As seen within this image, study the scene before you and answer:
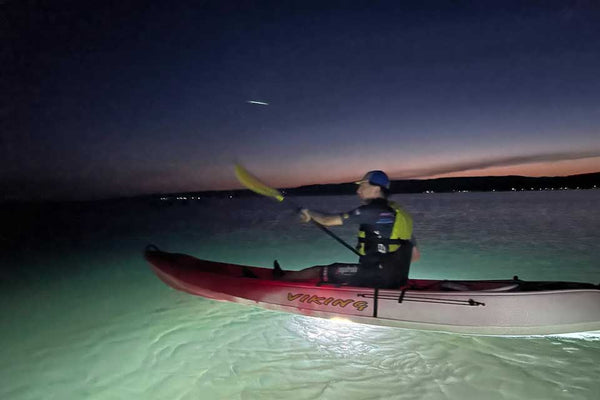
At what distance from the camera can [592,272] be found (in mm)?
10719

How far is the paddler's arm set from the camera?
4984mm

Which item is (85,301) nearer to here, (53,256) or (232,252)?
(232,252)

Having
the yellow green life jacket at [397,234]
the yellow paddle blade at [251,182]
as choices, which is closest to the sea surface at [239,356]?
the yellow paddle blade at [251,182]

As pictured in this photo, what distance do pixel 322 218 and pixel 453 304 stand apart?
195 cm

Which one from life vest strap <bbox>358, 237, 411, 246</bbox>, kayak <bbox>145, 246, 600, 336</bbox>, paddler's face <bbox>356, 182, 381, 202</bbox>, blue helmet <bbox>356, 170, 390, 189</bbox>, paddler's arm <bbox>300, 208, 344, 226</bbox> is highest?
blue helmet <bbox>356, 170, 390, 189</bbox>

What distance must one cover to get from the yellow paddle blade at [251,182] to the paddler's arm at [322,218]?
1500 mm

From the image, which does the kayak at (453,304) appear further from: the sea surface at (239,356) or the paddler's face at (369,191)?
the paddler's face at (369,191)

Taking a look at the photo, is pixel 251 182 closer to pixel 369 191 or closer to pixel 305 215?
pixel 305 215

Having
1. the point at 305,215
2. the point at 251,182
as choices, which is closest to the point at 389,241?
the point at 305,215

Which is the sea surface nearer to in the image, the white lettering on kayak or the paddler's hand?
the white lettering on kayak

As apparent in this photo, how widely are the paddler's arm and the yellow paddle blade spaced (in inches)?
59.0

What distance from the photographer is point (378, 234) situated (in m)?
4.73

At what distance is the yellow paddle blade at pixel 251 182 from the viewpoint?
6897mm

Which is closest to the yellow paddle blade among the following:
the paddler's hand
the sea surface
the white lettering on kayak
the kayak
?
the sea surface
